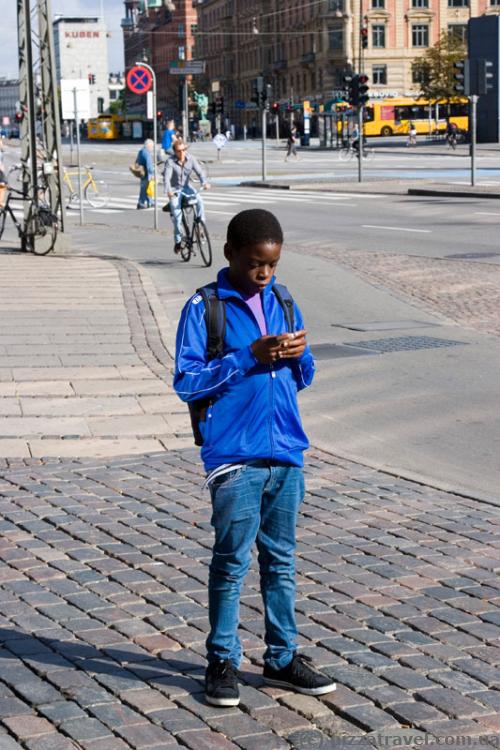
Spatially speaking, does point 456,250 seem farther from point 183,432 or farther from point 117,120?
point 117,120

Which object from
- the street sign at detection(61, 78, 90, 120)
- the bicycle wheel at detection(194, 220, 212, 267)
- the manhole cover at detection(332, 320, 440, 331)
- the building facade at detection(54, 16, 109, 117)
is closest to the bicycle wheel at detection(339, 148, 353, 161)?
the street sign at detection(61, 78, 90, 120)

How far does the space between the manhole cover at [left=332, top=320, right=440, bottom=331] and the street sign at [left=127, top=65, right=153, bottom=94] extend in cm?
1432

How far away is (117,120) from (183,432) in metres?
126

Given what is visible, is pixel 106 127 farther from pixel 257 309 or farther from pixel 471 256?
pixel 257 309

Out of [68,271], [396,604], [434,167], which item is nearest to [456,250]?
[68,271]

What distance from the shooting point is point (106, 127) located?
130750mm

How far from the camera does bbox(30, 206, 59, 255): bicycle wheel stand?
2106 cm

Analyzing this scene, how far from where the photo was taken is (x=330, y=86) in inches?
4601

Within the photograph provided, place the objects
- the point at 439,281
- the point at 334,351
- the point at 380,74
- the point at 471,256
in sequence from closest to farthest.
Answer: the point at 334,351 → the point at 439,281 → the point at 471,256 → the point at 380,74

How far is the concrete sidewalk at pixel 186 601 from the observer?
4195mm

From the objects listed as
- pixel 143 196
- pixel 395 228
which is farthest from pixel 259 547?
pixel 143 196

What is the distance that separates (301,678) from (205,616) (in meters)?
0.93

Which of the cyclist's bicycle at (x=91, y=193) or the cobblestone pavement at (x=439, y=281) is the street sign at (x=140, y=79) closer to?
the cobblestone pavement at (x=439, y=281)

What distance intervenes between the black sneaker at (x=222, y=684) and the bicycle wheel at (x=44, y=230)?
56.5 ft
